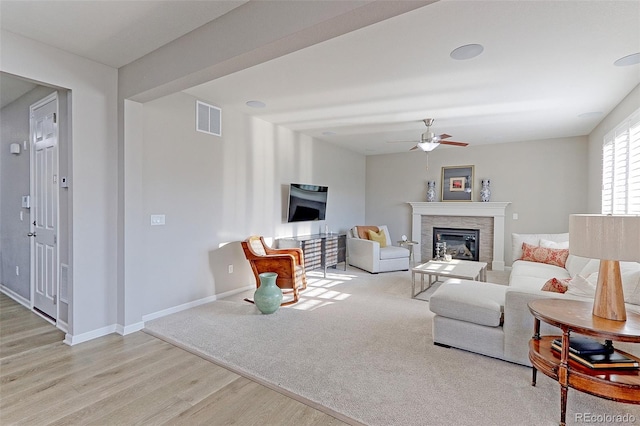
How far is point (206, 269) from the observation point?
13.5 feet

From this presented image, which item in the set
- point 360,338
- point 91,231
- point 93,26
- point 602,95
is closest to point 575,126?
point 602,95

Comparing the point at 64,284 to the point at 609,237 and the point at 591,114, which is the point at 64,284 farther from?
the point at 591,114

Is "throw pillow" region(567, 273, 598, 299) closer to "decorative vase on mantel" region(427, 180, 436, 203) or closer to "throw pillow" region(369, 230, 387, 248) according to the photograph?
"throw pillow" region(369, 230, 387, 248)

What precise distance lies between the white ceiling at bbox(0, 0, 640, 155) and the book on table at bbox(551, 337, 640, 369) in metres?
2.21

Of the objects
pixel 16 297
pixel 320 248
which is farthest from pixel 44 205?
pixel 320 248

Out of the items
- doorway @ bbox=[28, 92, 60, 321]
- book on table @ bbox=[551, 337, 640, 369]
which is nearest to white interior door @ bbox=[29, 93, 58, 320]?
doorway @ bbox=[28, 92, 60, 321]

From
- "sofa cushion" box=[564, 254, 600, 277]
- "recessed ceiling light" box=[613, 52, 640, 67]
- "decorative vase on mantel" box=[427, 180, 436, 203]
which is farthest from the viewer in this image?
"decorative vase on mantel" box=[427, 180, 436, 203]

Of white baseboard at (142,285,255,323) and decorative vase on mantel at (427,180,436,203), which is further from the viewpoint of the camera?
decorative vase on mantel at (427,180,436,203)

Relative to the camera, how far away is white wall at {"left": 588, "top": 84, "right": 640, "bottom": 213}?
3545mm

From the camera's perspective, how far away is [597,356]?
1.89m

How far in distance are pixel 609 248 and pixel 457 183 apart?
536 cm

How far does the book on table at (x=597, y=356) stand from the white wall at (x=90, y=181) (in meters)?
3.89

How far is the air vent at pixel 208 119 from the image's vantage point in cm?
399

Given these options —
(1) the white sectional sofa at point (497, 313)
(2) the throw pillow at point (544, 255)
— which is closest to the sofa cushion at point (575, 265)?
(2) the throw pillow at point (544, 255)
